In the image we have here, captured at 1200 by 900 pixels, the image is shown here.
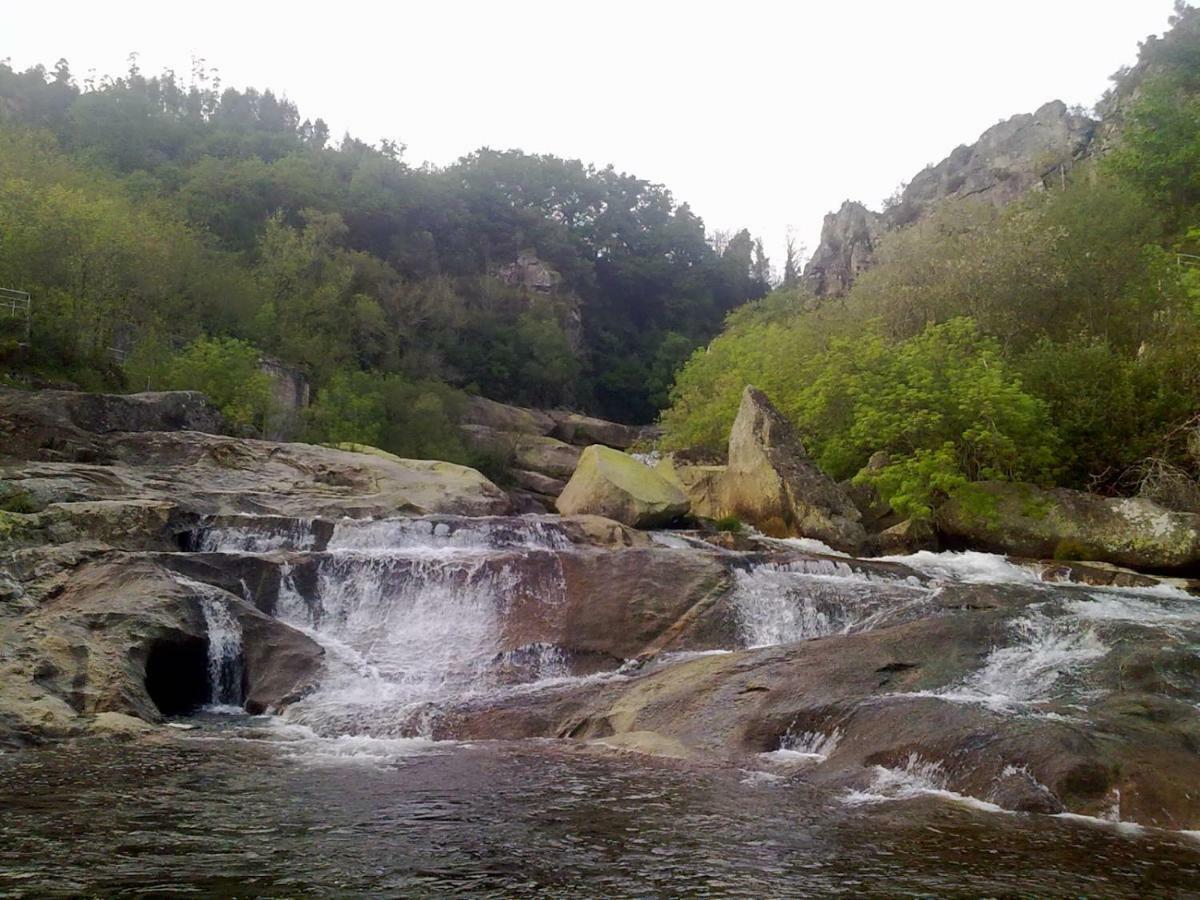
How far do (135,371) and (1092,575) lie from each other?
86.2 ft

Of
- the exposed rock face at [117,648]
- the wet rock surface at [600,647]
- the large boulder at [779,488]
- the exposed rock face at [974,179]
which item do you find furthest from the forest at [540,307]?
the exposed rock face at [117,648]

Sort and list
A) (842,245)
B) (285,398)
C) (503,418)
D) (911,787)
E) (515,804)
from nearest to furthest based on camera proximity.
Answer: (515,804)
(911,787)
(285,398)
(503,418)
(842,245)

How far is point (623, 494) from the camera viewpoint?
24.1 m

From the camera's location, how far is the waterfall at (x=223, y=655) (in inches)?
502

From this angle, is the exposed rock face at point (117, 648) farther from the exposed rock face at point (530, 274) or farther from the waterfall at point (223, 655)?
the exposed rock face at point (530, 274)

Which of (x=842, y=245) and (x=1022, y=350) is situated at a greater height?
(x=842, y=245)

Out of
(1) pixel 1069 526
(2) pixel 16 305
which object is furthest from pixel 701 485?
(2) pixel 16 305

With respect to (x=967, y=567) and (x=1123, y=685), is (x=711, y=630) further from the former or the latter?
(x=967, y=567)

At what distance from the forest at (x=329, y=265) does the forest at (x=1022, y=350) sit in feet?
54.8

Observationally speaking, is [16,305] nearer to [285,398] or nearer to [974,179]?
[285,398]

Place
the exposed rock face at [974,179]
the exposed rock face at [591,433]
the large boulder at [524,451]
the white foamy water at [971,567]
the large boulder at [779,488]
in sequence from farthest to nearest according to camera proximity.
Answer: the exposed rock face at [591,433], the exposed rock face at [974,179], the large boulder at [524,451], the large boulder at [779,488], the white foamy water at [971,567]

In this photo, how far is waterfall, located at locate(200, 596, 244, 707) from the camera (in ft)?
41.8

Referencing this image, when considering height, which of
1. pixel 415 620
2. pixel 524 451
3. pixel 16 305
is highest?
pixel 16 305

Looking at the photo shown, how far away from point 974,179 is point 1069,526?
4512cm
